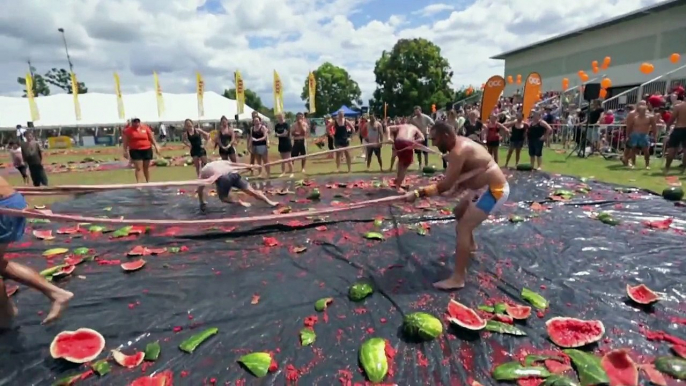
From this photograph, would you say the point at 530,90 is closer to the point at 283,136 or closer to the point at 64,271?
the point at 283,136

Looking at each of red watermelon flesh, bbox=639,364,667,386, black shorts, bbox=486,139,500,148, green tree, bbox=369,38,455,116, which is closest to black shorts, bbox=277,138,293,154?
black shorts, bbox=486,139,500,148

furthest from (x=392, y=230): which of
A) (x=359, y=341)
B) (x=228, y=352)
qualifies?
(x=228, y=352)

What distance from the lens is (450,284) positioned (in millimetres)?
4684

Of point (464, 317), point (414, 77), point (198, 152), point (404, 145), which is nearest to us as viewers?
point (464, 317)

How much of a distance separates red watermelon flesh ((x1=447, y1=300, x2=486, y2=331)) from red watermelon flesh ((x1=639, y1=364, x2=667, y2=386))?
1225 mm

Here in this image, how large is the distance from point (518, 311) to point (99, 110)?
48.3 m

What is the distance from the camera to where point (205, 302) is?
455 cm

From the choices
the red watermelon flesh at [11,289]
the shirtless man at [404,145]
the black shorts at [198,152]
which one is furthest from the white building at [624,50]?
the red watermelon flesh at [11,289]

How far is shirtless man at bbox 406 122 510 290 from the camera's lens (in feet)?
15.6

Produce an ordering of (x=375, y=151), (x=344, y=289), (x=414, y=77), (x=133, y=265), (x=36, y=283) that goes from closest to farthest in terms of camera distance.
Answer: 1. (x=36, y=283)
2. (x=344, y=289)
3. (x=133, y=265)
4. (x=375, y=151)
5. (x=414, y=77)

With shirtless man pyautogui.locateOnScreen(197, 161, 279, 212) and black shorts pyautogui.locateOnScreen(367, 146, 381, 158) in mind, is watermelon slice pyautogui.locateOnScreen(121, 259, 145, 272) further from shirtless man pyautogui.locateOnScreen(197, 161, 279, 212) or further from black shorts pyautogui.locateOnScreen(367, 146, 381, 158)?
black shorts pyautogui.locateOnScreen(367, 146, 381, 158)

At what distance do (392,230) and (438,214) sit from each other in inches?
52.2

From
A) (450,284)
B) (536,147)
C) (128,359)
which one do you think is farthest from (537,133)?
(128,359)

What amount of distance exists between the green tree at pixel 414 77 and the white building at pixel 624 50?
1290 centimetres
